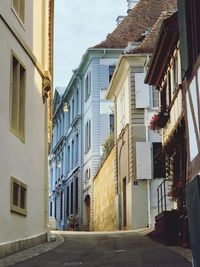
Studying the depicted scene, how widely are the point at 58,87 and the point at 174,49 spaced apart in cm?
3753

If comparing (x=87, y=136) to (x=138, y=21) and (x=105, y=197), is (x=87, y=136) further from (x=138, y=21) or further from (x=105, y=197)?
(x=138, y=21)

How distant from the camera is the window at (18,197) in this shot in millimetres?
13906

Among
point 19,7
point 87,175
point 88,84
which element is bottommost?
point 87,175

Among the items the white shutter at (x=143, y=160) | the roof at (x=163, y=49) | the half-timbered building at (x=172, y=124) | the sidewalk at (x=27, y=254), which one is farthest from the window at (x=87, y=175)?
the sidewalk at (x=27, y=254)

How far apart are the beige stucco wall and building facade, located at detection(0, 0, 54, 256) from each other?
46.2 feet

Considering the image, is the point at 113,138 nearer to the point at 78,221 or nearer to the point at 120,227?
the point at 120,227

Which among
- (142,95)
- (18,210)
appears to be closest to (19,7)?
(18,210)

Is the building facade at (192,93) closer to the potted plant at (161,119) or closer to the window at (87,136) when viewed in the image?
the potted plant at (161,119)

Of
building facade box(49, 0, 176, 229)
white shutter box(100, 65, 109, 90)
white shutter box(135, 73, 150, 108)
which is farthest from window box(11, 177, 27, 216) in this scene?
white shutter box(100, 65, 109, 90)

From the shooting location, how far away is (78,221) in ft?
137

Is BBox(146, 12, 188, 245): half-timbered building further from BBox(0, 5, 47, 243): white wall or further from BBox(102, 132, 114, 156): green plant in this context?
BBox(102, 132, 114, 156): green plant

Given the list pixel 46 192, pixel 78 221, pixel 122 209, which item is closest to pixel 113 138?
pixel 122 209

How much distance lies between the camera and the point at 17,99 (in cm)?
1489

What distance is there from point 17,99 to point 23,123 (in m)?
0.70
